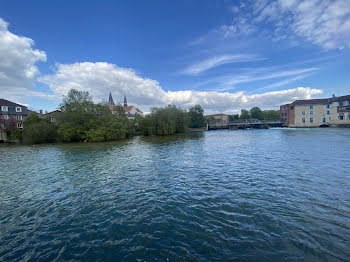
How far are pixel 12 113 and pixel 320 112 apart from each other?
430ft

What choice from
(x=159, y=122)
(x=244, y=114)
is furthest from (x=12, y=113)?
(x=244, y=114)

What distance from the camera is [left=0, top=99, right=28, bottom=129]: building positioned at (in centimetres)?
4867

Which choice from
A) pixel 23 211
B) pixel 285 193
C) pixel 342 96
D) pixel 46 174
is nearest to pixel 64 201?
pixel 23 211

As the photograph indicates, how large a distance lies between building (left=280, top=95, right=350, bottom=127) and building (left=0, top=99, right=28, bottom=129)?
119394 millimetres

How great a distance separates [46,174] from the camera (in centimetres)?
1284

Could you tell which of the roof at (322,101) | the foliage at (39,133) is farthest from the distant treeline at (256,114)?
the foliage at (39,133)

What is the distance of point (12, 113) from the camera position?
180 ft

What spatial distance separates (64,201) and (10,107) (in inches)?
2795

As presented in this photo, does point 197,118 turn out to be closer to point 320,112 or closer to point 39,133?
point 320,112

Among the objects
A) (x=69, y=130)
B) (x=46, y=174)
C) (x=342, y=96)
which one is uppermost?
(x=342, y=96)

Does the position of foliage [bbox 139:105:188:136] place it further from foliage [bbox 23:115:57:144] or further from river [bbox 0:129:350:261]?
river [bbox 0:129:350:261]

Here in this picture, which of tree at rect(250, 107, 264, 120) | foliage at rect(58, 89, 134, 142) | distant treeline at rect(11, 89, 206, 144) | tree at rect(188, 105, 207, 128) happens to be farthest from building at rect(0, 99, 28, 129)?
tree at rect(250, 107, 264, 120)

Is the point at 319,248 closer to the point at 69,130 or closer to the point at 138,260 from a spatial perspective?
the point at 138,260

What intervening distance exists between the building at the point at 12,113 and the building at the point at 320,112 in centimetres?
11939
